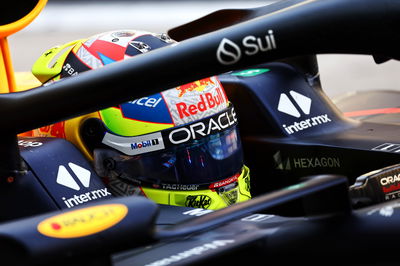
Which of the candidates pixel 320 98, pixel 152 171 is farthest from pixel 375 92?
pixel 152 171

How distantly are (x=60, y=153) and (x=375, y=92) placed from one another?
1994 millimetres

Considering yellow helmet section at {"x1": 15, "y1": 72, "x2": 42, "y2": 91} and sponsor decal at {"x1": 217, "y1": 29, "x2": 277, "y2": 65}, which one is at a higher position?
sponsor decal at {"x1": 217, "y1": 29, "x2": 277, "y2": 65}

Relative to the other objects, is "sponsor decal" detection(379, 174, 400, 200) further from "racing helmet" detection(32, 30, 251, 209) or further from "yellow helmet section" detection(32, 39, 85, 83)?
"yellow helmet section" detection(32, 39, 85, 83)

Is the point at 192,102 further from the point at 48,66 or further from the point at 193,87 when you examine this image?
the point at 48,66

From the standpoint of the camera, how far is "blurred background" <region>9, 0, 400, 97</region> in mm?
7914

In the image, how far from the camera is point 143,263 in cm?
193

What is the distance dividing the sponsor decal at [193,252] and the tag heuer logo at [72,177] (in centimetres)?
63

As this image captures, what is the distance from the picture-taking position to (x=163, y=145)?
2.62 m

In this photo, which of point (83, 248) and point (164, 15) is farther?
point (164, 15)

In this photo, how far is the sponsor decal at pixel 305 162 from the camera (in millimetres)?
3016

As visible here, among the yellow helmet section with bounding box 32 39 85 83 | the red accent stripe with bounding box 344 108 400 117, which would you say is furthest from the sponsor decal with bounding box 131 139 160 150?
the red accent stripe with bounding box 344 108 400 117

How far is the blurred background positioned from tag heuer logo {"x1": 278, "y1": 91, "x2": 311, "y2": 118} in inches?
173

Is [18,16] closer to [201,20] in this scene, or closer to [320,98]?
[201,20]

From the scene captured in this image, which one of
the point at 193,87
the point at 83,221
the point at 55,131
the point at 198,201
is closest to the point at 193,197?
the point at 198,201
